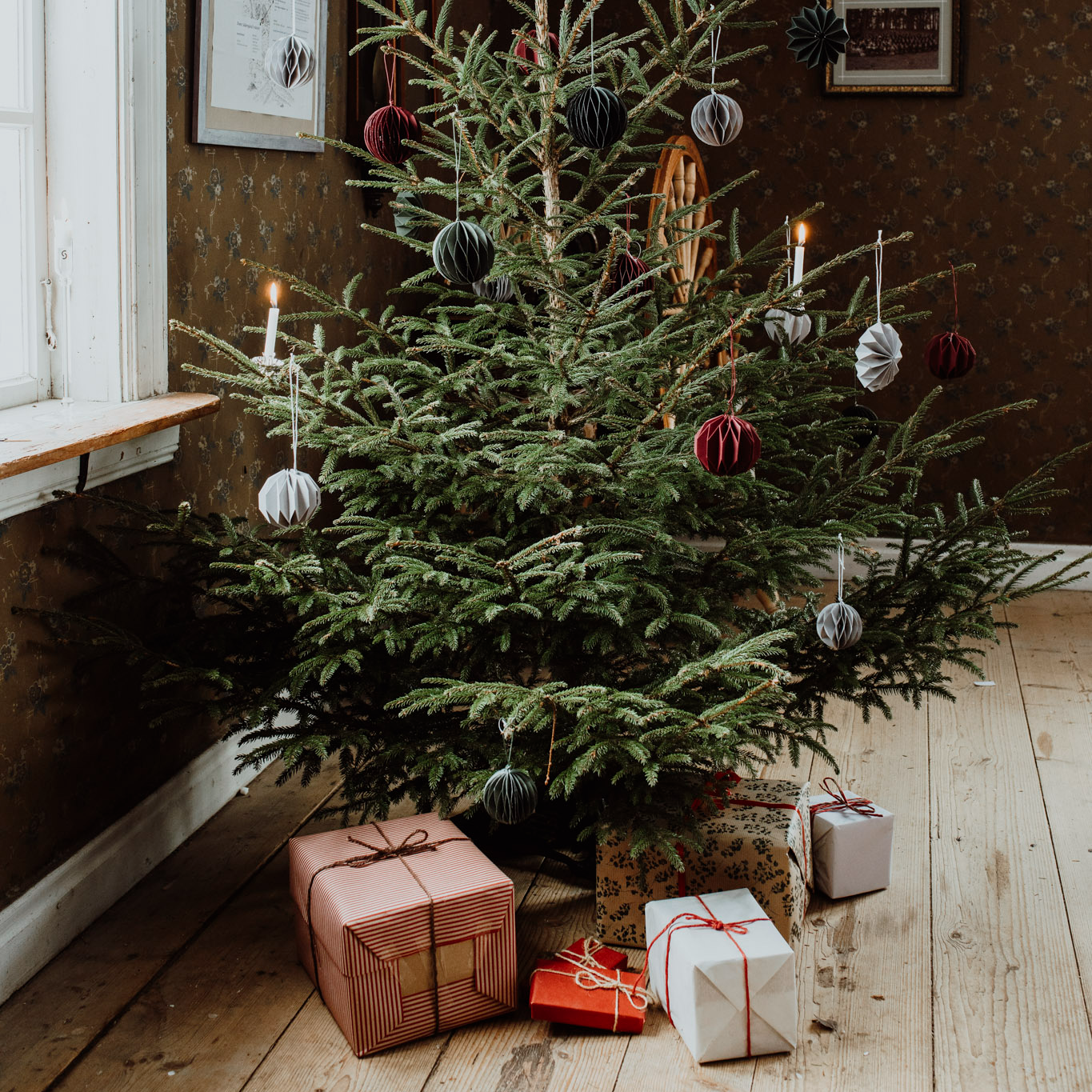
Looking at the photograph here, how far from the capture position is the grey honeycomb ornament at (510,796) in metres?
1.67

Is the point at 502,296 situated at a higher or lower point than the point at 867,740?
higher

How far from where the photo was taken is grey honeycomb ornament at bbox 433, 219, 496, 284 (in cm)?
162

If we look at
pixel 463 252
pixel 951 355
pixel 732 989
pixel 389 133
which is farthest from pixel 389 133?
pixel 732 989

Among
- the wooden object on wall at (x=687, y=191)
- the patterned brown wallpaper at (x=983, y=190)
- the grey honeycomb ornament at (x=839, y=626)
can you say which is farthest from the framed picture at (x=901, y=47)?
the grey honeycomb ornament at (x=839, y=626)

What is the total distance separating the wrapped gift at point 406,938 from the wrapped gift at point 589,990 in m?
0.06

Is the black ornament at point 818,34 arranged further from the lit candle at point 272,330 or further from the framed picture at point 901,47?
the framed picture at point 901,47

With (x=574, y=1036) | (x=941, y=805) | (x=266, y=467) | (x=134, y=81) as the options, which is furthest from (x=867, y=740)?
(x=134, y=81)

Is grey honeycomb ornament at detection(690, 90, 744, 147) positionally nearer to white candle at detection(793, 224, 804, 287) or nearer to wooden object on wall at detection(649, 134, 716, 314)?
white candle at detection(793, 224, 804, 287)

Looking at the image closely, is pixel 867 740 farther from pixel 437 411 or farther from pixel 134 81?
pixel 134 81

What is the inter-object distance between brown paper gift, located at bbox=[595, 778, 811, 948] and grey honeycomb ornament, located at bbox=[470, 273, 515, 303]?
93 centimetres

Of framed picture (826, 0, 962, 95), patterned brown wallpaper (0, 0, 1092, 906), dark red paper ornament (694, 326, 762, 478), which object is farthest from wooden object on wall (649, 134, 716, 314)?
dark red paper ornament (694, 326, 762, 478)

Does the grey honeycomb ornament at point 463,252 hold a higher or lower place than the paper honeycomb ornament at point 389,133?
lower

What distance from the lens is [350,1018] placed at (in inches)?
64.9

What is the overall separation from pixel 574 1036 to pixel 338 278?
72.4 inches
